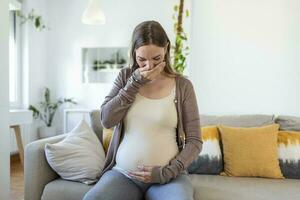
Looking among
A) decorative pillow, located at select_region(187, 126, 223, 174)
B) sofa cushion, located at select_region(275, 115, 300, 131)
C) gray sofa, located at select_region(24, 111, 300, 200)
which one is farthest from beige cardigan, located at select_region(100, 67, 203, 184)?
sofa cushion, located at select_region(275, 115, 300, 131)

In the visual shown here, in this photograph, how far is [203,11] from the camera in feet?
8.50

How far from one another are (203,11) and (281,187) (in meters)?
1.48

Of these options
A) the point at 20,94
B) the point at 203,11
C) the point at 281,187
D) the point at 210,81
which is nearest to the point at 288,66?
the point at 210,81

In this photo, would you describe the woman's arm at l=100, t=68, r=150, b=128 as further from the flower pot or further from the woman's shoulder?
the flower pot

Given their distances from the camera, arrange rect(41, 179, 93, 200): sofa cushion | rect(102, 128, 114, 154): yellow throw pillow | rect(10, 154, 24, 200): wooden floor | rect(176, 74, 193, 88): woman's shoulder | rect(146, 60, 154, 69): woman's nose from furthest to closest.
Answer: rect(10, 154, 24, 200): wooden floor, rect(102, 128, 114, 154): yellow throw pillow, rect(41, 179, 93, 200): sofa cushion, rect(176, 74, 193, 88): woman's shoulder, rect(146, 60, 154, 69): woman's nose

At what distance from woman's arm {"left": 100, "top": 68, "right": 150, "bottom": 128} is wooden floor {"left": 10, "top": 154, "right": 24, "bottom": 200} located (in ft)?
5.41

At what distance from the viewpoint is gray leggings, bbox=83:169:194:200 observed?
4.19 ft

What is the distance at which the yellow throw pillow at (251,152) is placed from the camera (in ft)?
6.20

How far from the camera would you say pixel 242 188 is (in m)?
1.67

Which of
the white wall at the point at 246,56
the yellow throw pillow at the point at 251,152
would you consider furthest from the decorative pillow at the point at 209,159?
the white wall at the point at 246,56

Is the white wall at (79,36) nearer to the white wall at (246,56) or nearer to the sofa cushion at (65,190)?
the white wall at (246,56)

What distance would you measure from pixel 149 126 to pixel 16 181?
2353 millimetres

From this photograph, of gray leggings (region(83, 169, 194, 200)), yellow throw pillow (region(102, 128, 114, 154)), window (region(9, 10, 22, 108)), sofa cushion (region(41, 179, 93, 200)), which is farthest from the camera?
window (region(9, 10, 22, 108))

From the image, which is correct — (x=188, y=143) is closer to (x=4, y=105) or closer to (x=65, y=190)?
(x=65, y=190)
